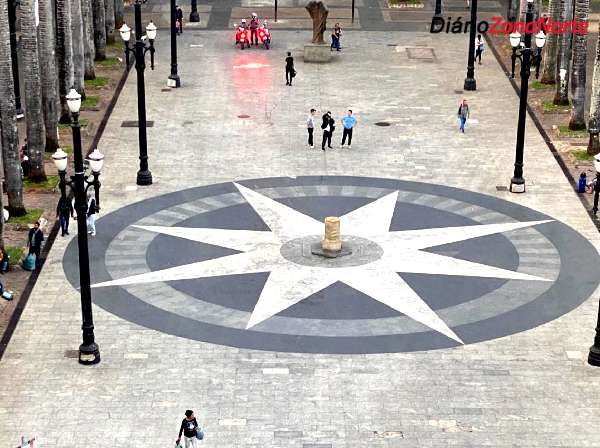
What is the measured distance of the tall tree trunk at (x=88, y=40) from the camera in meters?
56.0

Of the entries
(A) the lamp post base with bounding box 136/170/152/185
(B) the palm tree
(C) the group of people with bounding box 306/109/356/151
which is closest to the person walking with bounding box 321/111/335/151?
(C) the group of people with bounding box 306/109/356/151

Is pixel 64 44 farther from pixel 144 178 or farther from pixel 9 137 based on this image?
pixel 9 137

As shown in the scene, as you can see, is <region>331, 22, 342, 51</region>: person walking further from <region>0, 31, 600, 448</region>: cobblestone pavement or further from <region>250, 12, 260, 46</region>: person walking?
<region>0, 31, 600, 448</region>: cobblestone pavement

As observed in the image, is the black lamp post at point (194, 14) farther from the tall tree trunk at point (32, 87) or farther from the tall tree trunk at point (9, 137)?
the tall tree trunk at point (9, 137)

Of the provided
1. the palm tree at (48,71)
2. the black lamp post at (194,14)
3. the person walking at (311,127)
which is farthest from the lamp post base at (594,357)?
the black lamp post at (194,14)

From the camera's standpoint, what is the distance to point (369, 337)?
100 ft

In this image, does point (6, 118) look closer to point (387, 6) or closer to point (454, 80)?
A: point (454, 80)

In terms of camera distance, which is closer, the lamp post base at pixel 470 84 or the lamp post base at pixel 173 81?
the lamp post base at pixel 470 84

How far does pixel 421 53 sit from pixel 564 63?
13.4 meters

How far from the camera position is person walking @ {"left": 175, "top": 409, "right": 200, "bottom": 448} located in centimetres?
2455

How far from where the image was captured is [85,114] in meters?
51.8

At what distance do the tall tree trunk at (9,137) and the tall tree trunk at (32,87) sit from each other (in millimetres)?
2493

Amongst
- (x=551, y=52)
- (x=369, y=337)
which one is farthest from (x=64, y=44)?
(x=369, y=337)

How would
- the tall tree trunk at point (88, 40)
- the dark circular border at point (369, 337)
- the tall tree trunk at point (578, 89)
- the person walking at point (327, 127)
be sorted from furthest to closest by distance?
1. the tall tree trunk at point (88, 40)
2. the tall tree trunk at point (578, 89)
3. the person walking at point (327, 127)
4. the dark circular border at point (369, 337)
